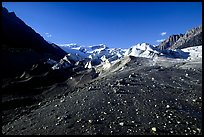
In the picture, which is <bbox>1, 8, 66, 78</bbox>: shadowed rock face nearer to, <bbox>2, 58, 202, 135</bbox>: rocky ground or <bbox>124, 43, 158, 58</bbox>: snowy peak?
<bbox>124, 43, 158, 58</bbox>: snowy peak

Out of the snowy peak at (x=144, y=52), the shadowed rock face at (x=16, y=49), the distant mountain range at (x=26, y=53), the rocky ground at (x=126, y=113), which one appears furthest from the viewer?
the shadowed rock face at (x=16, y=49)

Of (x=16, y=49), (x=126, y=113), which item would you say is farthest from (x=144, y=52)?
(x=126, y=113)

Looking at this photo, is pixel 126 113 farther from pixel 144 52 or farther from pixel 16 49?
pixel 16 49

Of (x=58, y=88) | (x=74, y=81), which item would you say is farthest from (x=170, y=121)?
(x=74, y=81)

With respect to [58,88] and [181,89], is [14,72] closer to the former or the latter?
[58,88]

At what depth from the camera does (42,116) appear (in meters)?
17.0

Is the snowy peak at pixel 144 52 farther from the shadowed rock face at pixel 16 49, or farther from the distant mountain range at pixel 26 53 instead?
the shadowed rock face at pixel 16 49

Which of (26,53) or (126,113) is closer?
(126,113)

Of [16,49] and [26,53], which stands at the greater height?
[16,49]

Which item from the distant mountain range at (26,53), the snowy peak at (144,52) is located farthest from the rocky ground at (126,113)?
the distant mountain range at (26,53)

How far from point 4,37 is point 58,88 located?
52517 mm

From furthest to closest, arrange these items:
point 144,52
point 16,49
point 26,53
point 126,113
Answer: point 26,53 → point 16,49 → point 144,52 → point 126,113

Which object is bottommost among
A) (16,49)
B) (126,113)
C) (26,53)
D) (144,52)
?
(126,113)

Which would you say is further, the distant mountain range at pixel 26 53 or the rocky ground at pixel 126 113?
the distant mountain range at pixel 26 53
